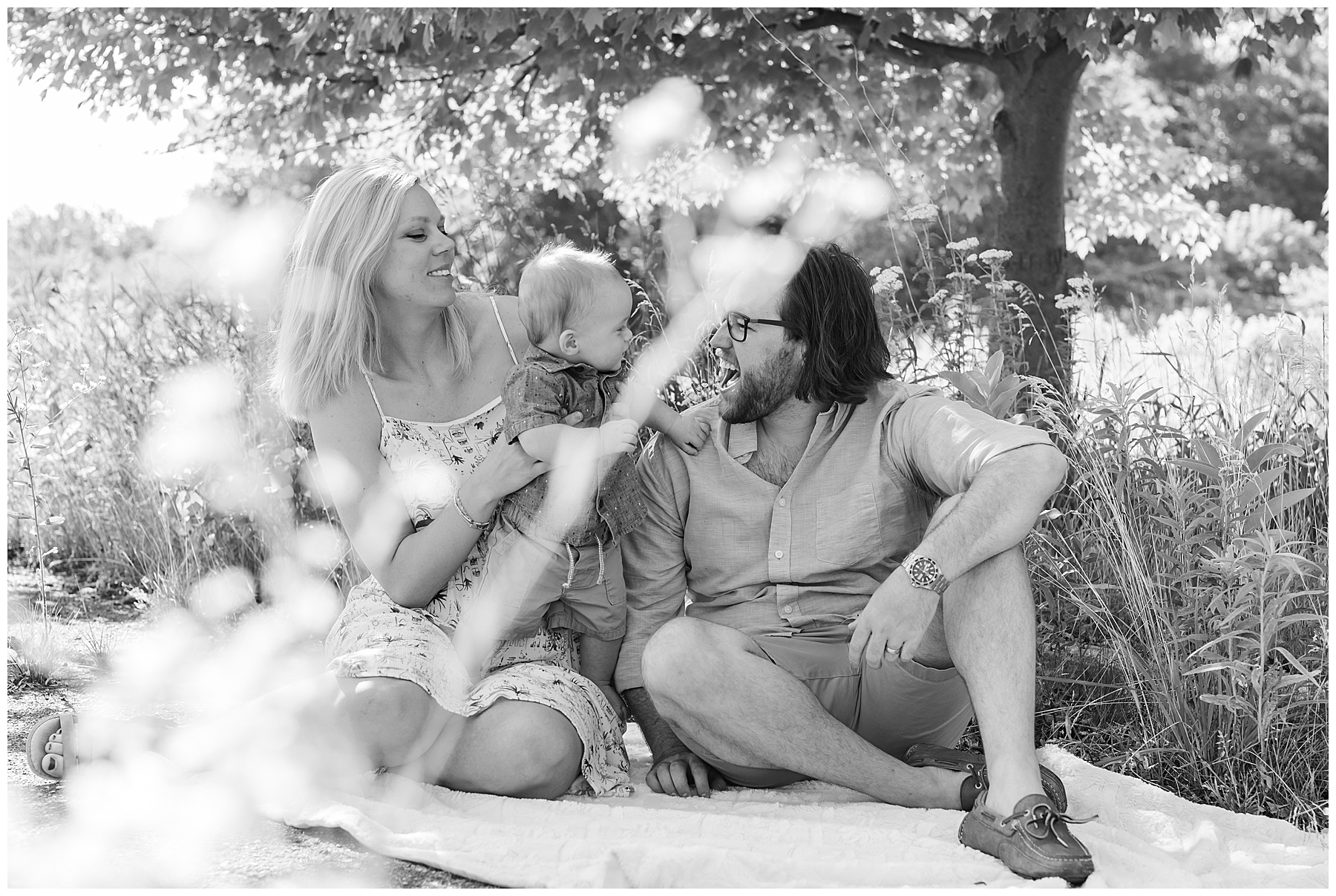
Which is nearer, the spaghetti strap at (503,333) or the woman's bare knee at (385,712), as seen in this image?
the woman's bare knee at (385,712)

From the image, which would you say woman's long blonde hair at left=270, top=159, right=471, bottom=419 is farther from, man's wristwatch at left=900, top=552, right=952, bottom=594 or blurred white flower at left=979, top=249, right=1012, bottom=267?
blurred white flower at left=979, top=249, right=1012, bottom=267

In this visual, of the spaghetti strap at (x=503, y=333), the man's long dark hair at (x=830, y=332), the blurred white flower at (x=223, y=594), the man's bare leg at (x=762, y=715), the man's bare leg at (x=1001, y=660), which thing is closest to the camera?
the man's bare leg at (x=1001, y=660)

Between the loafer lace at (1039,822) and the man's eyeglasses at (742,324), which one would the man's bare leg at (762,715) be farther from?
the man's eyeglasses at (742,324)

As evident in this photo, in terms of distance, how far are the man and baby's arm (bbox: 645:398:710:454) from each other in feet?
0.12

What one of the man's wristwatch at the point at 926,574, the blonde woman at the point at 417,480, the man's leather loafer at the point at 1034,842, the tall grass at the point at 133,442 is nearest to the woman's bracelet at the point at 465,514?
the blonde woman at the point at 417,480

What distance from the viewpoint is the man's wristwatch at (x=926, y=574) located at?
2207 mm

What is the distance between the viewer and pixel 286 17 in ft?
19.5

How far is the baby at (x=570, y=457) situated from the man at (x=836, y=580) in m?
0.10

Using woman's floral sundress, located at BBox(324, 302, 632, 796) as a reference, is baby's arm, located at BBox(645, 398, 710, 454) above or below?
above

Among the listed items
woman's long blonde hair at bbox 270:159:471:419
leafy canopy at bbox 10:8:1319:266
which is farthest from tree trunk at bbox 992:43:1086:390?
woman's long blonde hair at bbox 270:159:471:419

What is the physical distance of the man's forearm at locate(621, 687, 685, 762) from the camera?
2.67 m

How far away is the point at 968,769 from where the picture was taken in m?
2.48

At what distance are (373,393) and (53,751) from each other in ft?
3.35

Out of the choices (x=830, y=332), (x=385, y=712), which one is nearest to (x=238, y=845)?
(x=385, y=712)
